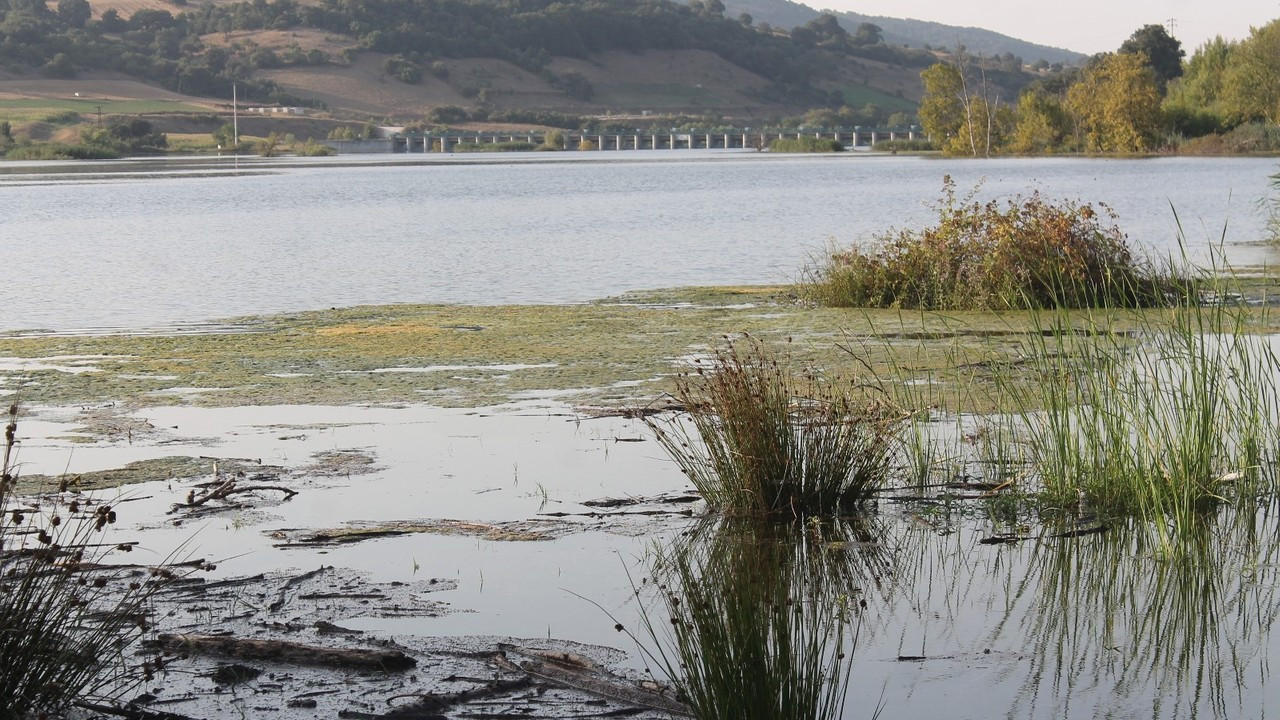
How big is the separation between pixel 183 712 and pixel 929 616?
2.97m

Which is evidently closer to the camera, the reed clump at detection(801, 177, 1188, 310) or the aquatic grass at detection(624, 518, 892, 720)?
the aquatic grass at detection(624, 518, 892, 720)

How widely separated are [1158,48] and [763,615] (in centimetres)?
11086

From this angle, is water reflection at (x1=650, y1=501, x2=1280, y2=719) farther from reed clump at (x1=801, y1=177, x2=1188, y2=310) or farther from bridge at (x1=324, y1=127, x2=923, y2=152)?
bridge at (x1=324, y1=127, x2=923, y2=152)

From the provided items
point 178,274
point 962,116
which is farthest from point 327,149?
point 178,274

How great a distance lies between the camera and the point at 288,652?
214 inches

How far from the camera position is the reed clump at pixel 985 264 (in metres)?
15.4

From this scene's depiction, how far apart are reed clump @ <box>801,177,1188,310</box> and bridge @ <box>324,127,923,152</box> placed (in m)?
111

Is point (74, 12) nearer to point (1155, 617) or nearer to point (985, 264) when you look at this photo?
point (985, 264)

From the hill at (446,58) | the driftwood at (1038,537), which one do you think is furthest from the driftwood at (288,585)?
the hill at (446,58)

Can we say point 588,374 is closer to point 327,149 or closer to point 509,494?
point 509,494

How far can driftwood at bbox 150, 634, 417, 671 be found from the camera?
536 centimetres

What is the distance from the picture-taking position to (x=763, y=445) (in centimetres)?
725

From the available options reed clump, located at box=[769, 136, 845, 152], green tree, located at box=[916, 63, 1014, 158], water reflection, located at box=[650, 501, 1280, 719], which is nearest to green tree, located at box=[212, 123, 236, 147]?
reed clump, located at box=[769, 136, 845, 152]

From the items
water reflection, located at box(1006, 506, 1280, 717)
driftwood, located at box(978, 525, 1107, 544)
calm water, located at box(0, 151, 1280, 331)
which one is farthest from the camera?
calm water, located at box(0, 151, 1280, 331)
